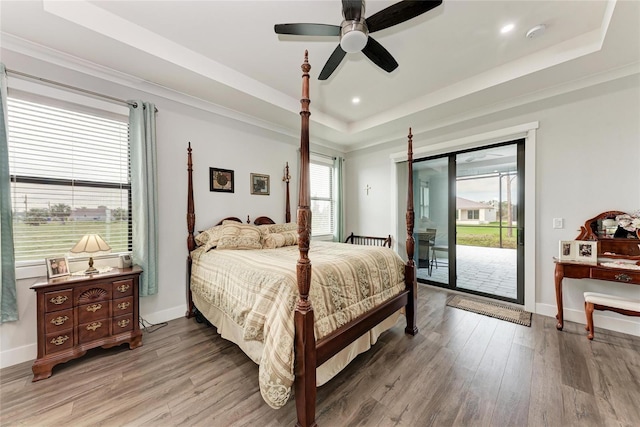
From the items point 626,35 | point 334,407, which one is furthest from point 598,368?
point 626,35

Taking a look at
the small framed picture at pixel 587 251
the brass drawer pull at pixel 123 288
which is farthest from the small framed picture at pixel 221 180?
the small framed picture at pixel 587 251

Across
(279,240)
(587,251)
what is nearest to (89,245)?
(279,240)

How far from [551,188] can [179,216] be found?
4772mm

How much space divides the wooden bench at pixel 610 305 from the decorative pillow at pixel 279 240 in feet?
11.2

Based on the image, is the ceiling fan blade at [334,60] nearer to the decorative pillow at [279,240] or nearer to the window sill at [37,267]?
the decorative pillow at [279,240]

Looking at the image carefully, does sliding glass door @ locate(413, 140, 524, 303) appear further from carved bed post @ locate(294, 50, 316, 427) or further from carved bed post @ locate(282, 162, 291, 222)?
carved bed post @ locate(294, 50, 316, 427)

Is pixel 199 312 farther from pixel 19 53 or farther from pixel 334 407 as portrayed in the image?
pixel 19 53

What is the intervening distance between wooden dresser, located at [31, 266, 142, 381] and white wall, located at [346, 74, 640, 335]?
15.7 ft

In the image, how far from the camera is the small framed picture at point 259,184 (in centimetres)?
385

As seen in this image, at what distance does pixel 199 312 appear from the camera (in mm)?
2963

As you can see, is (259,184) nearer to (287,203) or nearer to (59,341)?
(287,203)

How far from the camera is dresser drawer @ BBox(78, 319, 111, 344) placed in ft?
6.93

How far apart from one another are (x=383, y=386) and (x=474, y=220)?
313 cm

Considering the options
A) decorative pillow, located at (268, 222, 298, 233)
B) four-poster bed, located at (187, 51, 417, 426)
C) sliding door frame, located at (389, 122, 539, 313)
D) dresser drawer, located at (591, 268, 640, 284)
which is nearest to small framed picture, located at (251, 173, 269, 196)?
decorative pillow, located at (268, 222, 298, 233)
